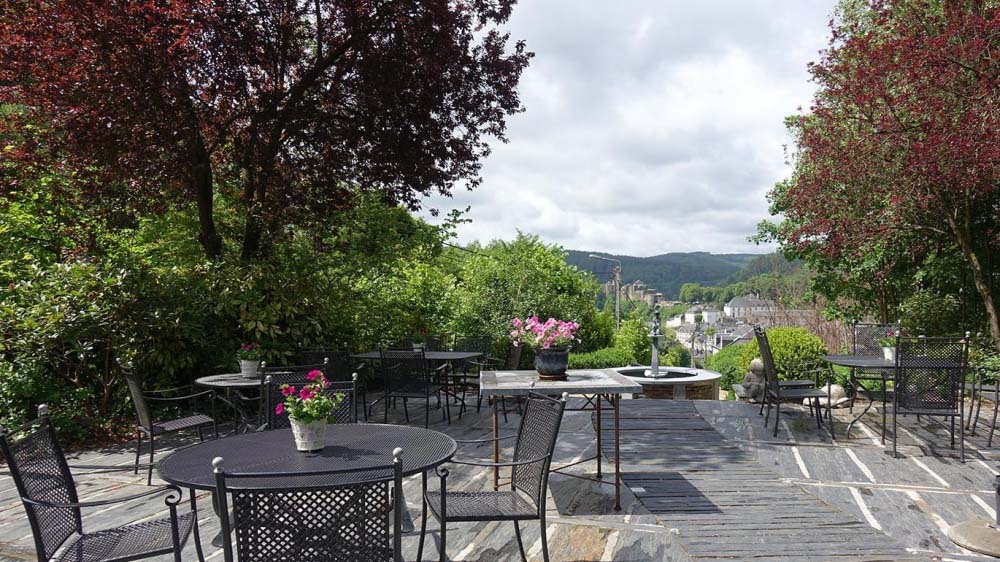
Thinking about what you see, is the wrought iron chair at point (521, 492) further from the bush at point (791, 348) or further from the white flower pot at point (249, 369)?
the bush at point (791, 348)

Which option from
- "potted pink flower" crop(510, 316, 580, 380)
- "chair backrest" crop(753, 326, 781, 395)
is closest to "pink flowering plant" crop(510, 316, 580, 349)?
"potted pink flower" crop(510, 316, 580, 380)

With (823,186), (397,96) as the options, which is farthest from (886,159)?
(397,96)

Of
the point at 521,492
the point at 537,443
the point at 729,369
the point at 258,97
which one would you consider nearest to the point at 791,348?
the point at 729,369

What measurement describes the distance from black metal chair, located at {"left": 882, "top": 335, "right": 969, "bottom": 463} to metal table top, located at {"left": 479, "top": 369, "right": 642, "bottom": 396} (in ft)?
7.62

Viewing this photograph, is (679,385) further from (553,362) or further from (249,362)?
(249,362)

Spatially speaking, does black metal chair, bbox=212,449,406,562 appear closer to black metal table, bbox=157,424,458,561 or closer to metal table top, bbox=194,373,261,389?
black metal table, bbox=157,424,458,561

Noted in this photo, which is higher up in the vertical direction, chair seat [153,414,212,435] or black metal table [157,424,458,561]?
black metal table [157,424,458,561]

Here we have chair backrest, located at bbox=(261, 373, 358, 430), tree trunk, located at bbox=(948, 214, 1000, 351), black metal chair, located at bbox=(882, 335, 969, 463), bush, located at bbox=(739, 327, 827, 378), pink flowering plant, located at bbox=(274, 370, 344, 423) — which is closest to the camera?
pink flowering plant, located at bbox=(274, 370, 344, 423)

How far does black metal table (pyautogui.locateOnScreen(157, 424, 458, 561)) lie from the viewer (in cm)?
221

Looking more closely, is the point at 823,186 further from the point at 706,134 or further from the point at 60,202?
the point at 60,202


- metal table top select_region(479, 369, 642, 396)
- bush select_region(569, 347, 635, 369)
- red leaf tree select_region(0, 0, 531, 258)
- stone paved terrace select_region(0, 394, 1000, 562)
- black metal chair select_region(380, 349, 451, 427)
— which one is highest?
red leaf tree select_region(0, 0, 531, 258)

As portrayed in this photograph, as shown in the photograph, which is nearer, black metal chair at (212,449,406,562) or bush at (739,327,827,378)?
black metal chair at (212,449,406,562)

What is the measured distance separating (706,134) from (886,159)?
2.46 meters

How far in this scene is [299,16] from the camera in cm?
635
